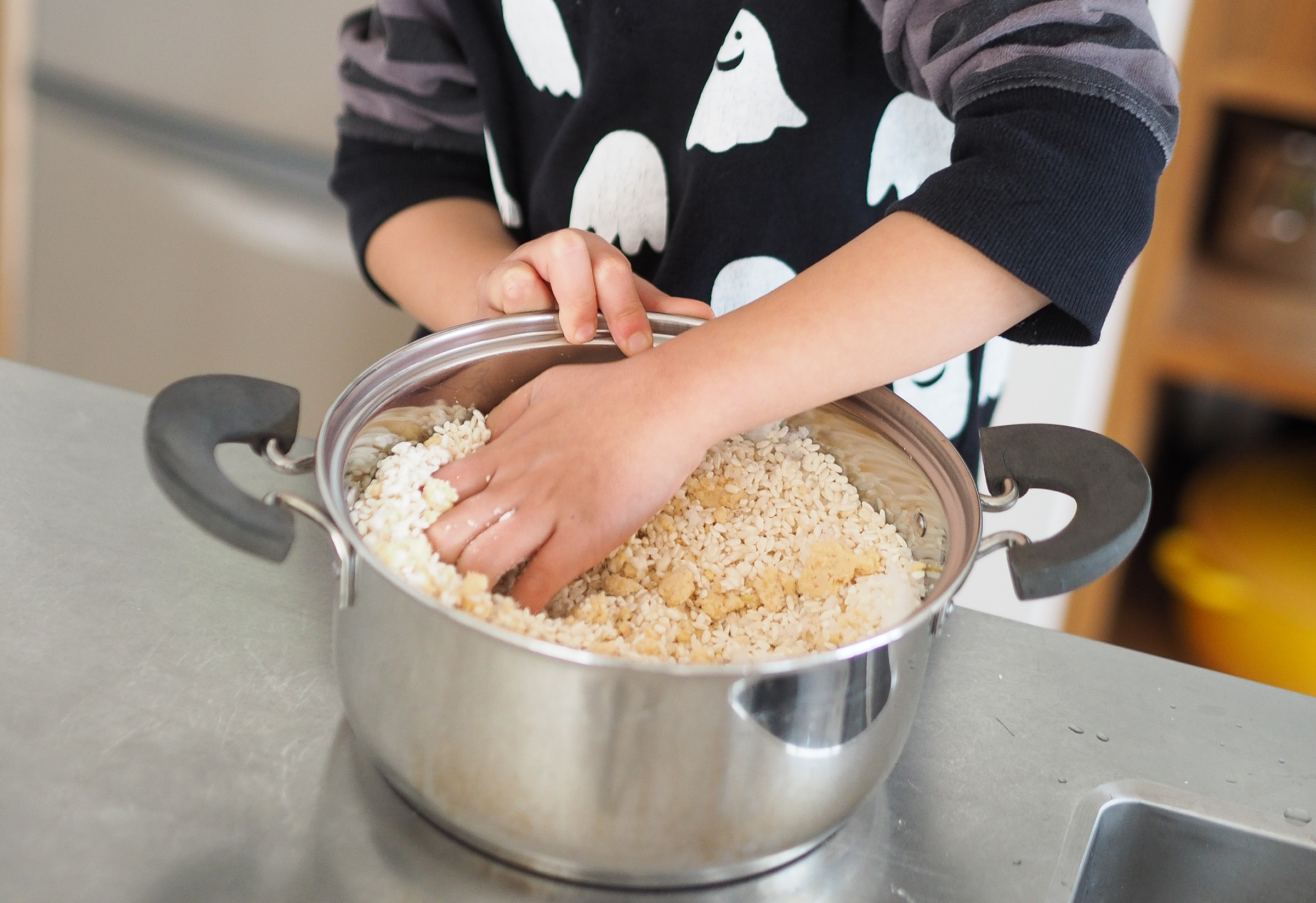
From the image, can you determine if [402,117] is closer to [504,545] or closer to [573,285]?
[573,285]

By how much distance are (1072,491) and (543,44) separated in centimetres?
43

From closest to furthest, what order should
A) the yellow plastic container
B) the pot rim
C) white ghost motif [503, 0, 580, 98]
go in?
the pot rim → white ghost motif [503, 0, 580, 98] → the yellow plastic container

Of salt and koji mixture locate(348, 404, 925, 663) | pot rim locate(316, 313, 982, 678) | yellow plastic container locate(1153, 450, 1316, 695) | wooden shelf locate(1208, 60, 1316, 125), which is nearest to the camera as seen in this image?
pot rim locate(316, 313, 982, 678)

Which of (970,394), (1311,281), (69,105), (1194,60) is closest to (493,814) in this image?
(970,394)

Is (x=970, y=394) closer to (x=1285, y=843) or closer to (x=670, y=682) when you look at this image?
(x=1285, y=843)

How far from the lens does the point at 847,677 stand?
0.37 meters

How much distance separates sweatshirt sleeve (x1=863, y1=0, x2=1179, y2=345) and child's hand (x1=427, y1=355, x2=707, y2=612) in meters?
0.15

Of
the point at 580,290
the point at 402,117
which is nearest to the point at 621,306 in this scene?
the point at 580,290

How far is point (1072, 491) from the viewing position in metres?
0.46

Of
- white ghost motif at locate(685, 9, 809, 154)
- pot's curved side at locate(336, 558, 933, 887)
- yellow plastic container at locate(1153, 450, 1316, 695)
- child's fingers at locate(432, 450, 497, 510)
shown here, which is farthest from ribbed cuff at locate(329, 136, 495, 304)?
yellow plastic container at locate(1153, 450, 1316, 695)

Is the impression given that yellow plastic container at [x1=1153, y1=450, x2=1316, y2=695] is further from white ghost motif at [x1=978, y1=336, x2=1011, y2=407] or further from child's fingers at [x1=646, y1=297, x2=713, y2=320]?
child's fingers at [x1=646, y1=297, x2=713, y2=320]

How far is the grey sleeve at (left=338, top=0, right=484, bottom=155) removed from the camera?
745 mm

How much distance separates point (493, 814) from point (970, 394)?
483 millimetres

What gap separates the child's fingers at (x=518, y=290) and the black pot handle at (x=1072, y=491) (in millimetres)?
221
